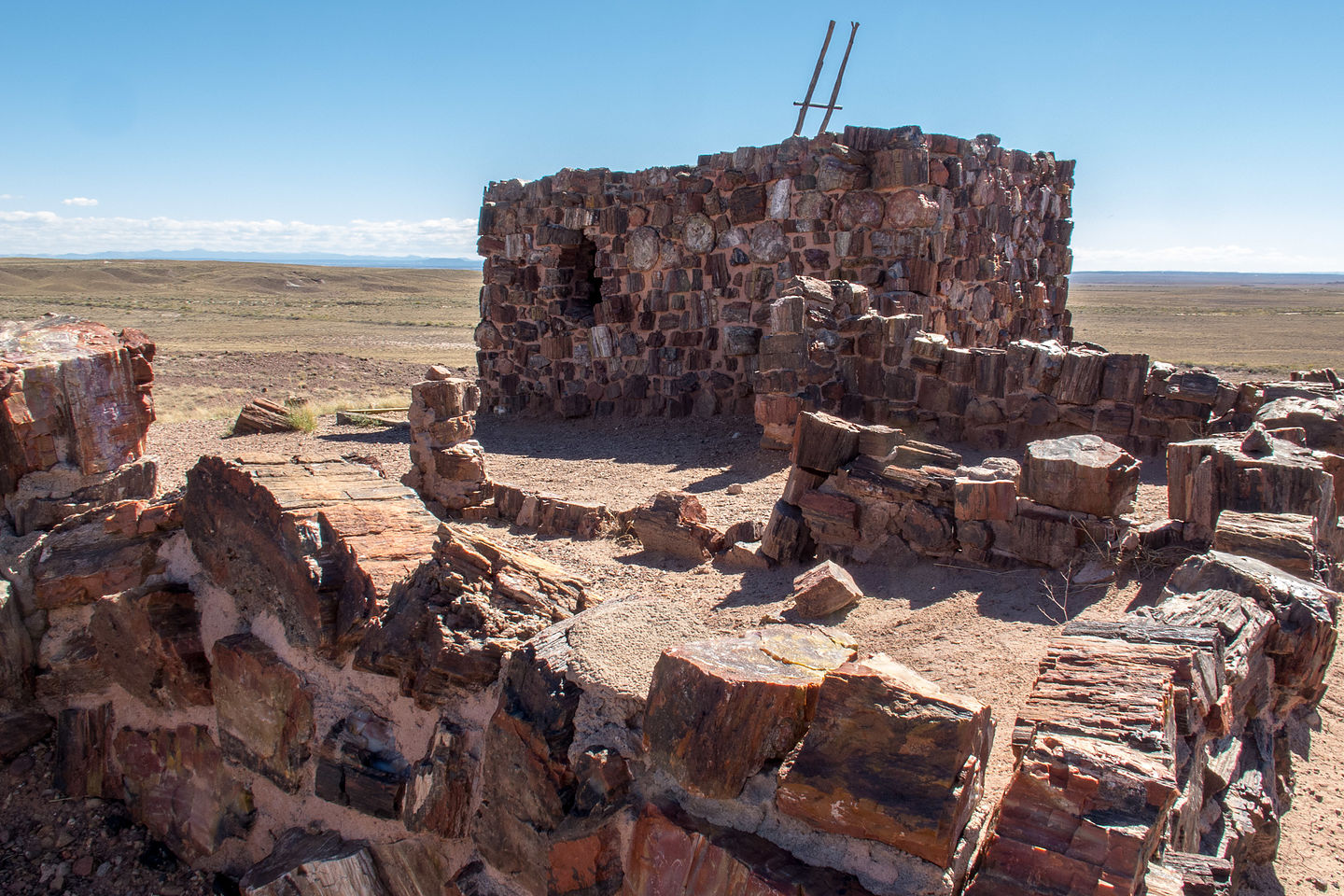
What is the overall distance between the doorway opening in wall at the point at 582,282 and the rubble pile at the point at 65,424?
28.9 ft

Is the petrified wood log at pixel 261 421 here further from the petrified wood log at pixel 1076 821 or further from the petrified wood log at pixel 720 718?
the petrified wood log at pixel 1076 821

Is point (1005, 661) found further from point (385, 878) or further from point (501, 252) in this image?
point (501, 252)

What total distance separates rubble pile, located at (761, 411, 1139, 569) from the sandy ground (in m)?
Answer: 0.14

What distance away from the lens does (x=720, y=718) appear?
1.92m

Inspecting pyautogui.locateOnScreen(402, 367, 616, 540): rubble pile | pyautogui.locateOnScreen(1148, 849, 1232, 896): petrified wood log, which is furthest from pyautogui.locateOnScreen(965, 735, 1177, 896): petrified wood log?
pyautogui.locateOnScreen(402, 367, 616, 540): rubble pile

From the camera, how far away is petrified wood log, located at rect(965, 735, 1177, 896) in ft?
5.78

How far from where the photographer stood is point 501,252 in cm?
1305

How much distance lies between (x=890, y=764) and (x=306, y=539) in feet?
5.50

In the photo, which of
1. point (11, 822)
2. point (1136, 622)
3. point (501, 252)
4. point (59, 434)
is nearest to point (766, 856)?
point (1136, 622)

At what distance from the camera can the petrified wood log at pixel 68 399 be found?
311cm

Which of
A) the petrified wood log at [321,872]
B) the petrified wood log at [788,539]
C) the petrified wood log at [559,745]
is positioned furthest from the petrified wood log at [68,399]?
the petrified wood log at [788,539]

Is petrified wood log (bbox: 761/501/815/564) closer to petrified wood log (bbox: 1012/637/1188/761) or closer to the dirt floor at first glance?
the dirt floor

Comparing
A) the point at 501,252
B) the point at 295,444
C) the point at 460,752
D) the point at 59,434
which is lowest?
the point at 295,444

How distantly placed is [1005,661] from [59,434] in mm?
3434
